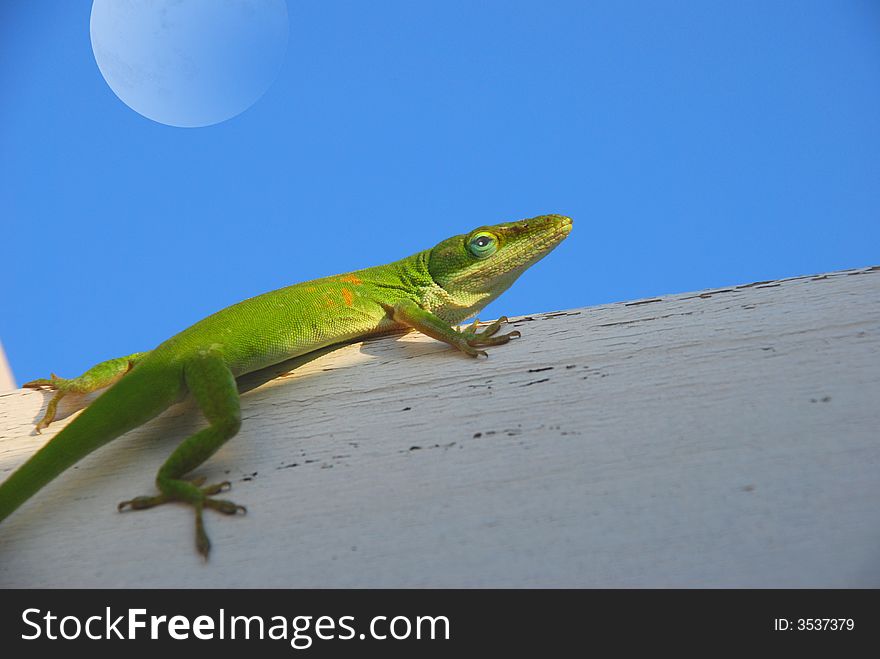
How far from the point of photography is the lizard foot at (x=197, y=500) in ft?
3.38

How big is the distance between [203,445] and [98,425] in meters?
0.27

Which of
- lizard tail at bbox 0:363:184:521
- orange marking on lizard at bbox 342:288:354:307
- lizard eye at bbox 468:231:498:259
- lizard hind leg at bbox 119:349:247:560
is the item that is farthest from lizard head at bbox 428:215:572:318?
lizard tail at bbox 0:363:184:521

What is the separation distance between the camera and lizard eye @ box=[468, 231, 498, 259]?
2.16 metres

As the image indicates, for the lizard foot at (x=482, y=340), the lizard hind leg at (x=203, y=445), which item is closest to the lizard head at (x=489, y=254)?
the lizard foot at (x=482, y=340)

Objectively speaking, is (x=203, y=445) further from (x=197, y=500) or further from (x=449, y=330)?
(x=449, y=330)

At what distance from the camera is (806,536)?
2.63 ft

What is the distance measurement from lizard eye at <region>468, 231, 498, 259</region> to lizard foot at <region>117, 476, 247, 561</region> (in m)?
1.23

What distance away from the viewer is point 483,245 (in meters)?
2.17
